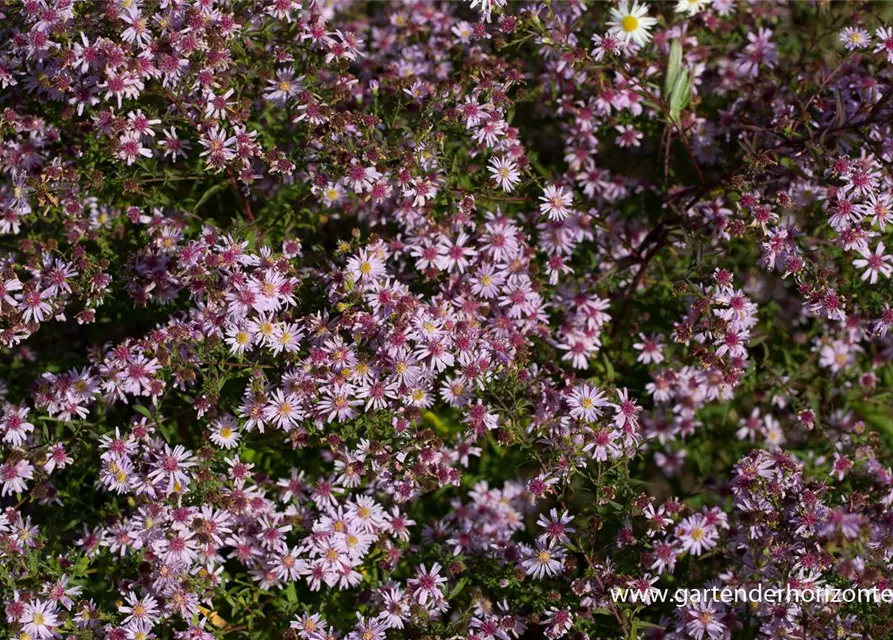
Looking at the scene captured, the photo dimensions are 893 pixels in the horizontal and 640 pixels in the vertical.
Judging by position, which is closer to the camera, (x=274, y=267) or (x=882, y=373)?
(x=274, y=267)

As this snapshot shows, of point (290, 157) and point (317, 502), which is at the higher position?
point (290, 157)

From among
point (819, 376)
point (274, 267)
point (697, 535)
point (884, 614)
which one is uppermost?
point (819, 376)

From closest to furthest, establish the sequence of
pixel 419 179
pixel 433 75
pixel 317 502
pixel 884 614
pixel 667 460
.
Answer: pixel 884 614 → pixel 419 179 → pixel 317 502 → pixel 433 75 → pixel 667 460

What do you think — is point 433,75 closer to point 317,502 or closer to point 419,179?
point 419,179

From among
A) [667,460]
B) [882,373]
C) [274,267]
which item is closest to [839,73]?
[882,373]

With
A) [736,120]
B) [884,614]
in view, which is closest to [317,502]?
[884,614]

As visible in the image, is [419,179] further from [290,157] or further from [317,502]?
[317,502]

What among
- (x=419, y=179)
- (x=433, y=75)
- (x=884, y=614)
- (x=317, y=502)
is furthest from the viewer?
(x=433, y=75)
